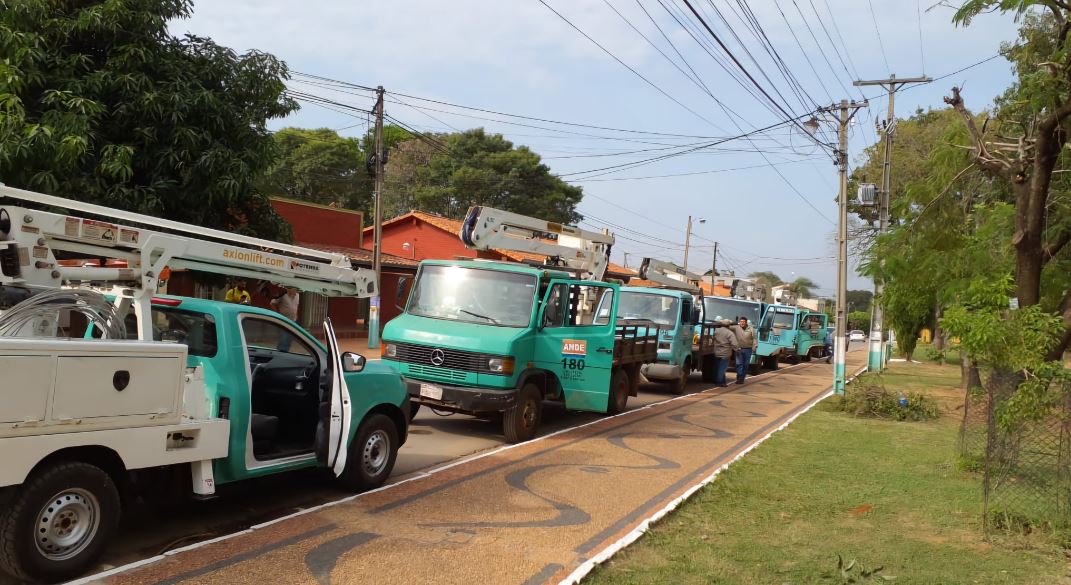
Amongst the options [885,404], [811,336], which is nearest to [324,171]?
[811,336]

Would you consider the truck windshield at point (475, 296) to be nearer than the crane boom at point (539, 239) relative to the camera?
Yes

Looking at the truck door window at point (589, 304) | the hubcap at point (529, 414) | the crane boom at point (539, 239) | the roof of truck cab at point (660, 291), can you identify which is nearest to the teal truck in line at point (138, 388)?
the hubcap at point (529, 414)

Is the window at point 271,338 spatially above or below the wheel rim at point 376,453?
above

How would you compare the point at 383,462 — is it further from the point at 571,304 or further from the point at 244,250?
the point at 571,304

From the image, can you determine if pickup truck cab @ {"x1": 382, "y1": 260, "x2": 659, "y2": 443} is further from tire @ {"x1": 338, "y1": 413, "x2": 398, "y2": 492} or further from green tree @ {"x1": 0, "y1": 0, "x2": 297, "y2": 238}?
green tree @ {"x1": 0, "y1": 0, "x2": 297, "y2": 238}

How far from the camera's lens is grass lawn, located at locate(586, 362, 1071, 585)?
18.1 feet

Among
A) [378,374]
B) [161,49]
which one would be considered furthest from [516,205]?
[378,374]

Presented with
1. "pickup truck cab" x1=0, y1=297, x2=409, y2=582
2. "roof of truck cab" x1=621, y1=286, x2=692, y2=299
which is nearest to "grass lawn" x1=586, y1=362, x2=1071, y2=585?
"pickup truck cab" x1=0, y1=297, x2=409, y2=582

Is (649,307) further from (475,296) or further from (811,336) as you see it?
(811,336)

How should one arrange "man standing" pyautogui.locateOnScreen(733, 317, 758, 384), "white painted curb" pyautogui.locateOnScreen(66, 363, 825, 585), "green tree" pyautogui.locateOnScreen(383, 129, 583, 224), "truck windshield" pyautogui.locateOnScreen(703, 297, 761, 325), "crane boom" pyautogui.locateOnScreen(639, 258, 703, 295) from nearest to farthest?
"white painted curb" pyautogui.locateOnScreen(66, 363, 825, 585) → "man standing" pyautogui.locateOnScreen(733, 317, 758, 384) → "crane boom" pyautogui.locateOnScreen(639, 258, 703, 295) → "truck windshield" pyautogui.locateOnScreen(703, 297, 761, 325) → "green tree" pyautogui.locateOnScreen(383, 129, 583, 224)

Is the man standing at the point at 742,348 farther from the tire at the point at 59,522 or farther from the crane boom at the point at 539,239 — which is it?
the tire at the point at 59,522

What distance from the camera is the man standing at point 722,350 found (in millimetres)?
20047

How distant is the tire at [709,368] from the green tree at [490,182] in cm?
2840

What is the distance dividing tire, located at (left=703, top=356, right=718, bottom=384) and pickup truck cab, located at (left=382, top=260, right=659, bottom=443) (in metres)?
8.71
